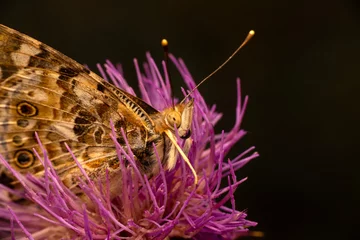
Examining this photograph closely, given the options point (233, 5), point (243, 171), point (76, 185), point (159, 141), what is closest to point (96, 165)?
point (76, 185)

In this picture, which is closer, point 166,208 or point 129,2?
point 166,208

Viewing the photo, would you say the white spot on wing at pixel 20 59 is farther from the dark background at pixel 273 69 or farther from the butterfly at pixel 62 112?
the dark background at pixel 273 69

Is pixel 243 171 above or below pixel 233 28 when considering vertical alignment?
below

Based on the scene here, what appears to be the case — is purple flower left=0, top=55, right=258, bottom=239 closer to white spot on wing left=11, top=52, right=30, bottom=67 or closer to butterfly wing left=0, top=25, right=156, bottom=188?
butterfly wing left=0, top=25, right=156, bottom=188

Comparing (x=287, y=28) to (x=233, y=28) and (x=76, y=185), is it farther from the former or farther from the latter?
(x=76, y=185)

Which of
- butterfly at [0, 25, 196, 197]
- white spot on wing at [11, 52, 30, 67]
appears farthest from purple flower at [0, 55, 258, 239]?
white spot on wing at [11, 52, 30, 67]

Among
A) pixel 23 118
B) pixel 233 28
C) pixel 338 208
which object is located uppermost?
pixel 233 28

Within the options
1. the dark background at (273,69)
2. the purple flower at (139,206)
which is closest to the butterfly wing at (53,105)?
the purple flower at (139,206)

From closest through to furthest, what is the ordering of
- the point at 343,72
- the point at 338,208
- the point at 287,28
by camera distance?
the point at 338,208 < the point at 343,72 < the point at 287,28
